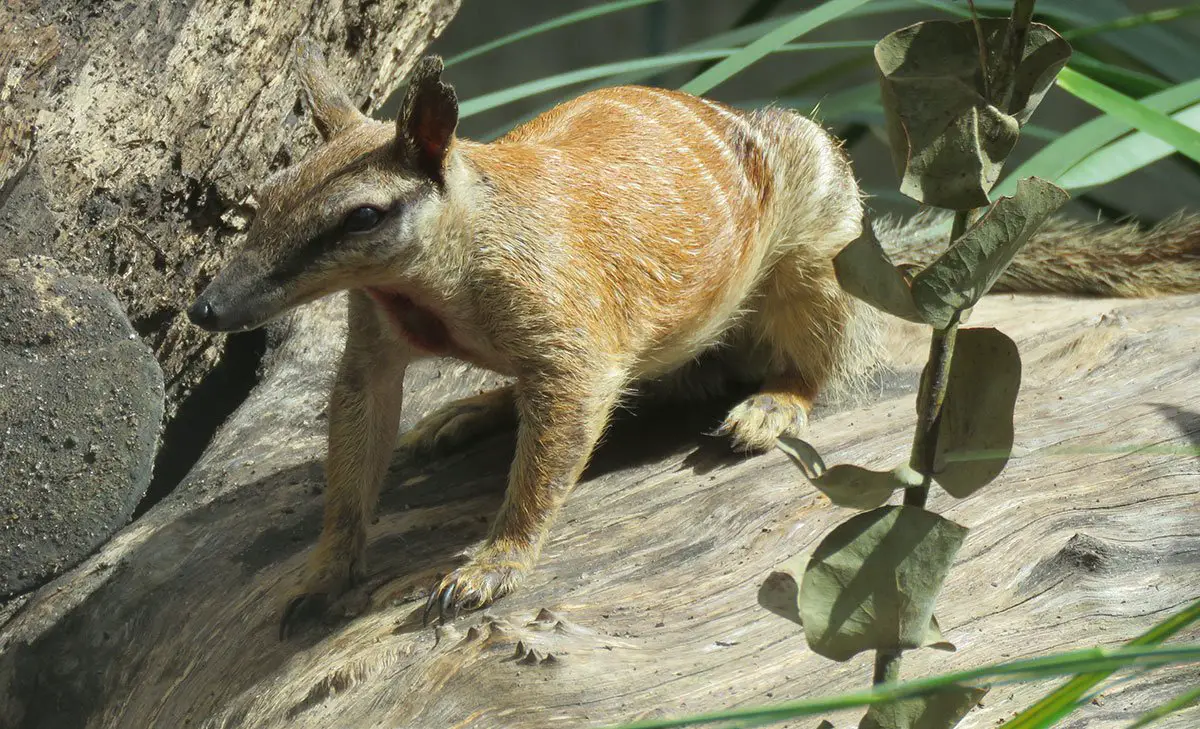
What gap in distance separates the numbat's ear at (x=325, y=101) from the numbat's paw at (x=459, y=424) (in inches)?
30.0

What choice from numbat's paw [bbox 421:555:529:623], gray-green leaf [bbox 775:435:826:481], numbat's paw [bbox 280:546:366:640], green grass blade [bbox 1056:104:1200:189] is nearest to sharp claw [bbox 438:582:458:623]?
numbat's paw [bbox 421:555:529:623]

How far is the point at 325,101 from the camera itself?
1892 mm

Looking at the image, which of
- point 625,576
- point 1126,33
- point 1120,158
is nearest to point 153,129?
point 625,576

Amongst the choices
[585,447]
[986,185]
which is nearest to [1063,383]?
[585,447]

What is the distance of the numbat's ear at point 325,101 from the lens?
1870mm

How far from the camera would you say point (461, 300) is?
6.21 ft

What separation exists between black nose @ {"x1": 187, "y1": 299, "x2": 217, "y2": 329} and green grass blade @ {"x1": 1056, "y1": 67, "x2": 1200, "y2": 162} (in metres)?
1.62

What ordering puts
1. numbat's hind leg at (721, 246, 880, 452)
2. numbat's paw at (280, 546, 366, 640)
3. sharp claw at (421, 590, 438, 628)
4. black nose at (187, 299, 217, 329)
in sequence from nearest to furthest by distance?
black nose at (187, 299, 217, 329), sharp claw at (421, 590, 438, 628), numbat's paw at (280, 546, 366, 640), numbat's hind leg at (721, 246, 880, 452)

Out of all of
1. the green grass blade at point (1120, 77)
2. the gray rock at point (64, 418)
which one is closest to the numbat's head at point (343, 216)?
the gray rock at point (64, 418)

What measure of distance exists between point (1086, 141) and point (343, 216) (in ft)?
5.70

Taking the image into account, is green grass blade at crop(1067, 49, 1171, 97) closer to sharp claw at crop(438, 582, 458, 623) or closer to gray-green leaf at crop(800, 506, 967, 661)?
sharp claw at crop(438, 582, 458, 623)

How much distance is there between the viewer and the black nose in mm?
1607

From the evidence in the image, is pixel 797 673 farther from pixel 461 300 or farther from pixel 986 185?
pixel 986 185

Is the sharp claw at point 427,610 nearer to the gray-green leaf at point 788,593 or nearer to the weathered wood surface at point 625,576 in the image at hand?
the weathered wood surface at point 625,576
